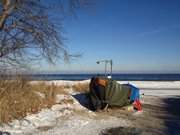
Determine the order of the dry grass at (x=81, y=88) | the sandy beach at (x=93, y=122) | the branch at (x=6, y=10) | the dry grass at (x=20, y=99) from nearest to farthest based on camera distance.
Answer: the branch at (x=6, y=10) → the sandy beach at (x=93, y=122) → the dry grass at (x=20, y=99) → the dry grass at (x=81, y=88)

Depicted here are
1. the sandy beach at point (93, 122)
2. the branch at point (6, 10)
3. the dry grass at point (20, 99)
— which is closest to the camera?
the branch at point (6, 10)

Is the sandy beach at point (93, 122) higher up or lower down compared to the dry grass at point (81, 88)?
lower down

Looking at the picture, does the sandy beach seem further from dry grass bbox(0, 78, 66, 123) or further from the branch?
the branch

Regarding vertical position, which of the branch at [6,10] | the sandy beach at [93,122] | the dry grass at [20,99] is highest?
the branch at [6,10]

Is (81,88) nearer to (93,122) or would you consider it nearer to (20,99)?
(20,99)

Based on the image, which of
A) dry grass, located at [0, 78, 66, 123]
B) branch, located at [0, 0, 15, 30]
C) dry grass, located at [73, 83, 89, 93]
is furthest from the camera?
dry grass, located at [73, 83, 89, 93]

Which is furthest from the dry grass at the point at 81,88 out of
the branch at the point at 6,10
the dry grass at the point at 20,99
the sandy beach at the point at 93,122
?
the branch at the point at 6,10

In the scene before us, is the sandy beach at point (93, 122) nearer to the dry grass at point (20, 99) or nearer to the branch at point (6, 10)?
the dry grass at point (20, 99)

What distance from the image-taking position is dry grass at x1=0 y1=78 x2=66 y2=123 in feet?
33.4

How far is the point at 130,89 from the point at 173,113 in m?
2.46

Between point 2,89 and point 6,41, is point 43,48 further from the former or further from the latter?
point 2,89

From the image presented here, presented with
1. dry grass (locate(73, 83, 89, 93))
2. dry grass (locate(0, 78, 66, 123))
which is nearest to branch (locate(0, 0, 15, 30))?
dry grass (locate(0, 78, 66, 123))

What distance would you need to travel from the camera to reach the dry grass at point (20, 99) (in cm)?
1020

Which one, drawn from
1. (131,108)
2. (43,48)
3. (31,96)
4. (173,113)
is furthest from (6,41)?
(173,113)
